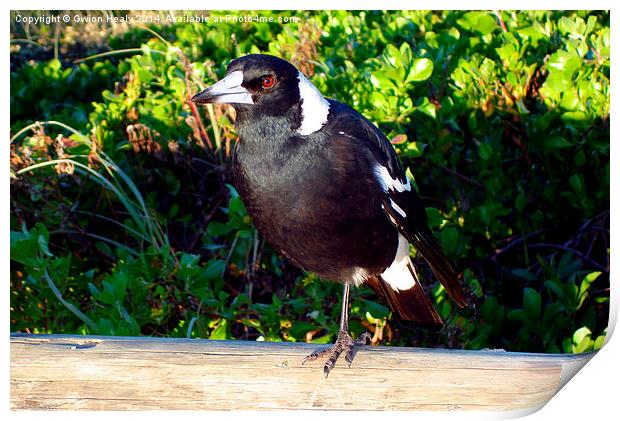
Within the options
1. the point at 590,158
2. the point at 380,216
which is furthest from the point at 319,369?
the point at 590,158

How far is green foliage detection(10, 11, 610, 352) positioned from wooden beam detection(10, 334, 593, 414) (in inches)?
10.6

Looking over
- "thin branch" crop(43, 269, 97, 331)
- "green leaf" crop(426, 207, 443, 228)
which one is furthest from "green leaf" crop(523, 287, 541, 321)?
"thin branch" crop(43, 269, 97, 331)

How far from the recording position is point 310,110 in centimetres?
196

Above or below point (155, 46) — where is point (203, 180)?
below

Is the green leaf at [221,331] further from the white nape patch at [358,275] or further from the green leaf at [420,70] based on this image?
the green leaf at [420,70]

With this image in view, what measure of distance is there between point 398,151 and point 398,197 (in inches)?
12.8

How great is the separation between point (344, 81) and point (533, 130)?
19.6 inches

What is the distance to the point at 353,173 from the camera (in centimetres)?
194

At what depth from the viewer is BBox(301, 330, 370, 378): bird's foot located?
200cm

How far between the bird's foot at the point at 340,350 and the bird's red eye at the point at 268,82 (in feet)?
1.87

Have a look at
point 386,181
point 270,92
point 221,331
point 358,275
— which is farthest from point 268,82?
point 221,331

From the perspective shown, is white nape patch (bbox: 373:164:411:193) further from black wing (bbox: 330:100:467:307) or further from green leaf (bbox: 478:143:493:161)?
green leaf (bbox: 478:143:493:161)

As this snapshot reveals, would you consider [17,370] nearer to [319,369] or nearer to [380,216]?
[319,369]

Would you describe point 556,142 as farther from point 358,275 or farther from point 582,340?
point 358,275
